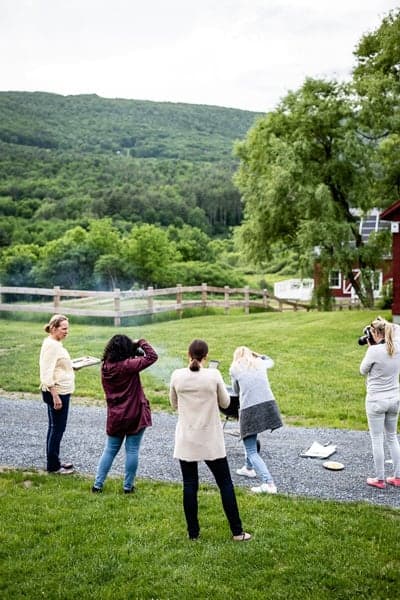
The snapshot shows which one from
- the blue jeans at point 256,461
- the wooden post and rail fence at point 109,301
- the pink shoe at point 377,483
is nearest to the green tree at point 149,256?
the wooden post and rail fence at point 109,301

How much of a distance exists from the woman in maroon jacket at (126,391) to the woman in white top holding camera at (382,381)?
5.55 ft

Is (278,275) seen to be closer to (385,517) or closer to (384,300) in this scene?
(384,300)

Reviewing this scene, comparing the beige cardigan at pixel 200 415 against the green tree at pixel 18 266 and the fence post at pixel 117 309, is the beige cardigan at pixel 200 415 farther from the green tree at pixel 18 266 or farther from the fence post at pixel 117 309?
the green tree at pixel 18 266

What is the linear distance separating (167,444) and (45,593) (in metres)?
2.99

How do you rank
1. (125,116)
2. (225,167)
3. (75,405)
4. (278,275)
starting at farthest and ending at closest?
(125,116) → (225,167) → (278,275) → (75,405)

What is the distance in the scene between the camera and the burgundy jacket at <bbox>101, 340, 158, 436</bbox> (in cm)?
430

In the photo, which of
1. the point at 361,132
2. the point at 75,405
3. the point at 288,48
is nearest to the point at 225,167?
the point at 288,48

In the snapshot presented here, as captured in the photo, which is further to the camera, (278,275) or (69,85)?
(69,85)

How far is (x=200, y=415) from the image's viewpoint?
3619mm

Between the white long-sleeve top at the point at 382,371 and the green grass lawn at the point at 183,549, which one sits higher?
the white long-sleeve top at the point at 382,371

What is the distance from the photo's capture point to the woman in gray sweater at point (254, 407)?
15.0 feet

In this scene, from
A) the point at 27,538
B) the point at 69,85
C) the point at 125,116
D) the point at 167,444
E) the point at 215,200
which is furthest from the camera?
the point at 125,116

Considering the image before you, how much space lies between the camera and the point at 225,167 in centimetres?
3650

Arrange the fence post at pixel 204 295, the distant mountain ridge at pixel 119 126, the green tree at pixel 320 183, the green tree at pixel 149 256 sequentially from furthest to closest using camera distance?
the distant mountain ridge at pixel 119 126 → the green tree at pixel 149 256 → the green tree at pixel 320 183 → the fence post at pixel 204 295
